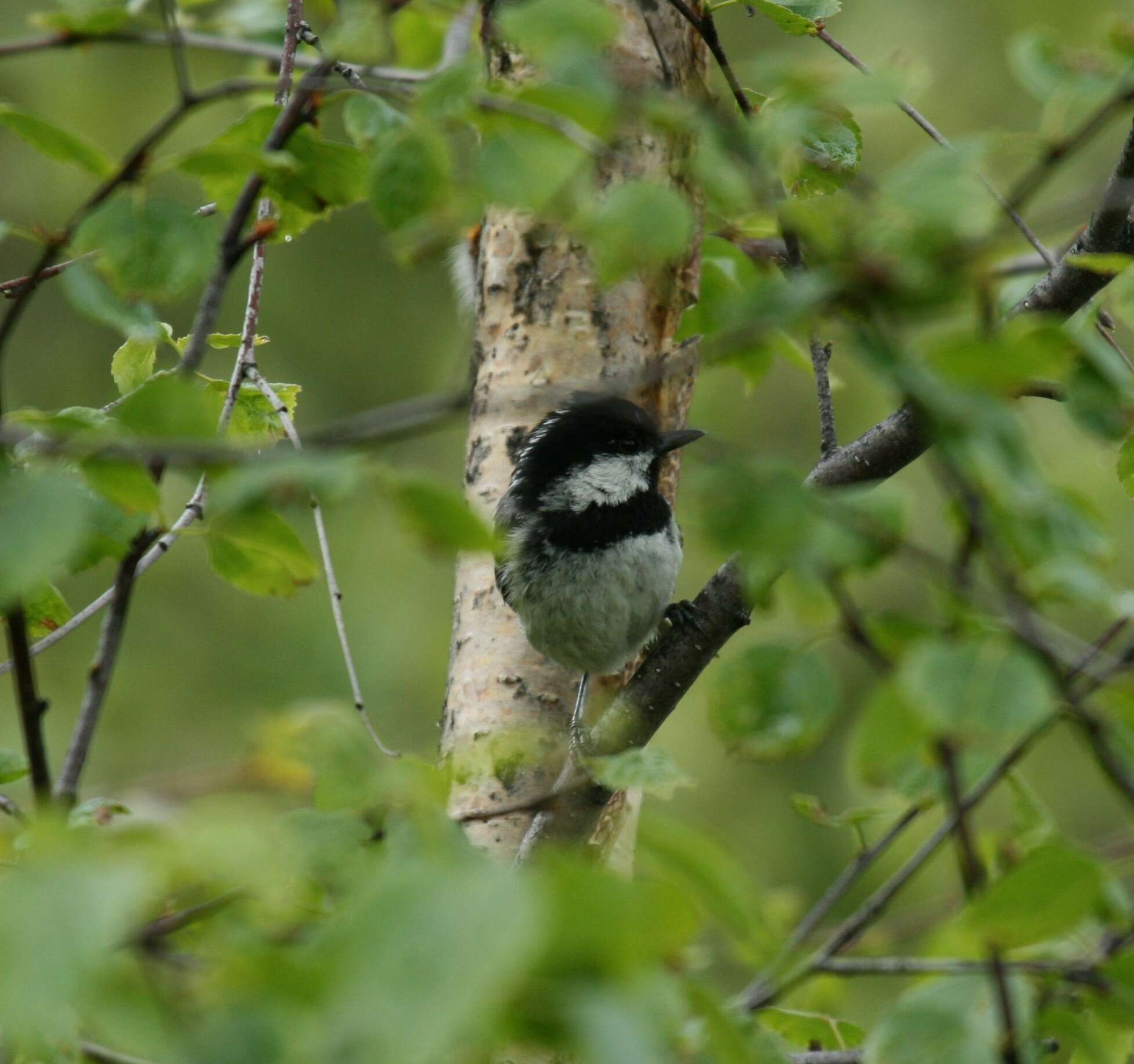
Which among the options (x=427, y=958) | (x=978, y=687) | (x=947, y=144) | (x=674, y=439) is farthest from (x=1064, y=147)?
(x=674, y=439)

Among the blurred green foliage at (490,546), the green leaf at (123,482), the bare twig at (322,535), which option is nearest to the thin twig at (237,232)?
the blurred green foliage at (490,546)

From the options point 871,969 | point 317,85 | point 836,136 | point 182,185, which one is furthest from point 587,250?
point 182,185

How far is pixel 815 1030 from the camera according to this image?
1785 millimetres

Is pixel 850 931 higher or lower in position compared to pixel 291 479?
lower

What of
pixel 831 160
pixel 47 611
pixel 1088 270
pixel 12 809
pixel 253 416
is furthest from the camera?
pixel 253 416

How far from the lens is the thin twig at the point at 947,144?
1.08 m

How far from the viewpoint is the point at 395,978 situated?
0.62 metres

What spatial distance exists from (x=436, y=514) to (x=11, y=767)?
86 cm

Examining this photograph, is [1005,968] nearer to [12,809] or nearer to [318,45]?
[12,809]

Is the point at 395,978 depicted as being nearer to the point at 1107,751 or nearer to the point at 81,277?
the point at 1107,751

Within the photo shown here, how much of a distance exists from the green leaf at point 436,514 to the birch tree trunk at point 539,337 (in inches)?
58.2

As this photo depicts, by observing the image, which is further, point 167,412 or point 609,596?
point 609,596

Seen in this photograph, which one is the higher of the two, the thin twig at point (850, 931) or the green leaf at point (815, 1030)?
the thin twig at point (850, 931)

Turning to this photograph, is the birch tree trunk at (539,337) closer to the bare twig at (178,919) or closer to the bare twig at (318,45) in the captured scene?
the bare twig at (318,45)
